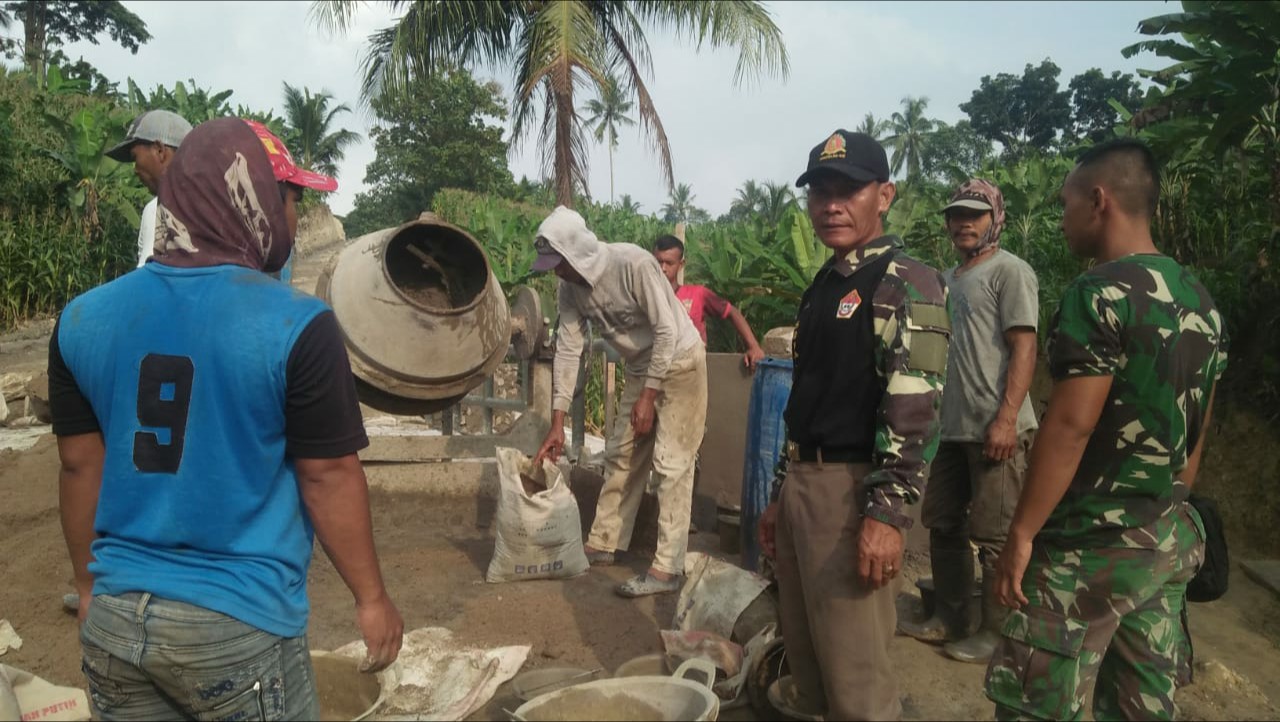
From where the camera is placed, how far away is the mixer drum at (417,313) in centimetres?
427

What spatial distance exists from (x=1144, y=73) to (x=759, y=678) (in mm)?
7763

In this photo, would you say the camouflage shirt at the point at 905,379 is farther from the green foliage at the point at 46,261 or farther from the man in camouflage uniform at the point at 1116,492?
the green foliage at the point at 46,261

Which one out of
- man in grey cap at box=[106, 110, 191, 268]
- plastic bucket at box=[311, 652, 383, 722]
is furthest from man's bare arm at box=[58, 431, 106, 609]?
man in grey cap at box=[106, 110, 191, 268]

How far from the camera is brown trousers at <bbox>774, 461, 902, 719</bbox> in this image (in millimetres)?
2145

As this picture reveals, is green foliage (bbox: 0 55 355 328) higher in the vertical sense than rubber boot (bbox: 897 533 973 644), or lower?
higher

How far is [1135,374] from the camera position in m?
2.07

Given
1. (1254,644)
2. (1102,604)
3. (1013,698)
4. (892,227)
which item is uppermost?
(892,227)

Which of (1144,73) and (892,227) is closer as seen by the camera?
(1144,73)

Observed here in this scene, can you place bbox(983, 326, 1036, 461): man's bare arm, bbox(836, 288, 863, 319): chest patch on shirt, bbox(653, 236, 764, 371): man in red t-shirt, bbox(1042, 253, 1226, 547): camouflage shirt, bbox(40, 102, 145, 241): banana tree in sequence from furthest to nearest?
bbox(40, 102, 145, 241): banana tree
bbox(653, 236, 764, 371): man in red t-shirt
bbox(983, 326, 1036, 461): man's bare arm
bbox(836, 288, 863, 319): chest patch on shirt
bbox(1042, 253, 1226, 547): camouflage shirt

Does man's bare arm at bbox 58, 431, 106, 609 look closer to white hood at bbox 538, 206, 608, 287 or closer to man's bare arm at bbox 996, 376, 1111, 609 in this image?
man's bare arm at bbox 996, 376, 1111, 609

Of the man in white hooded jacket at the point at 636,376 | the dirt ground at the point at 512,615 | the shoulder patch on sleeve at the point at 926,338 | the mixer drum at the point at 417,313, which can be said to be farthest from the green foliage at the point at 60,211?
the shoulder patch on sleeve at the point at 926,338

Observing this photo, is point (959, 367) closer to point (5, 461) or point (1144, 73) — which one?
point (5, 461)

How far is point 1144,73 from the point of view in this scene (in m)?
8.21

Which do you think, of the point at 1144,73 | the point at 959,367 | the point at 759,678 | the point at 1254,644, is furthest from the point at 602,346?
the point at 1144,73
